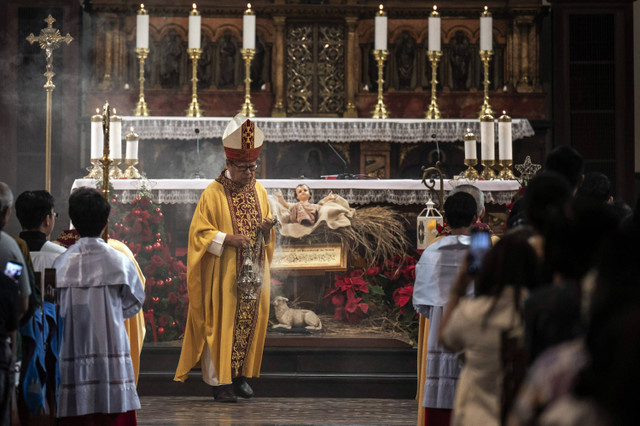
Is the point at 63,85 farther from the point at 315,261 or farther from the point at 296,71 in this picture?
the point at 315,261

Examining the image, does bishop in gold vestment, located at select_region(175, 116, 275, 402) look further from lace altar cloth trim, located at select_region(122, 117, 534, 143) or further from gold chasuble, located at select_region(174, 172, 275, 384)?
lace altar cloth trim, located at select_region(122, 117, 534, 143)

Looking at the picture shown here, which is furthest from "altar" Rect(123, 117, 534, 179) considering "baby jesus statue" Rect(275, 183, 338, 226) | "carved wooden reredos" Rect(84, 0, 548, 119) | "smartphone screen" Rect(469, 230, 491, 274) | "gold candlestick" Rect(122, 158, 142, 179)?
"smartphone screen" Rect(469, 230, 491, 274)

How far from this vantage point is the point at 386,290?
7.54 metres

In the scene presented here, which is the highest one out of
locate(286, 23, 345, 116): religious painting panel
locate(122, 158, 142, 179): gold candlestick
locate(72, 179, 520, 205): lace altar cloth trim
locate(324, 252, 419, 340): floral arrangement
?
locate(286, 23, 345, 116): religious painting panel

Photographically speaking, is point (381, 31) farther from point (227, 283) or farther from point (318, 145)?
point (227, 283)

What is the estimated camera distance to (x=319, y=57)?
10.3 meters

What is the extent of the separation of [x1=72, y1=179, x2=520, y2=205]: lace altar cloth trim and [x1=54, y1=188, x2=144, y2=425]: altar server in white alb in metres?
3.29

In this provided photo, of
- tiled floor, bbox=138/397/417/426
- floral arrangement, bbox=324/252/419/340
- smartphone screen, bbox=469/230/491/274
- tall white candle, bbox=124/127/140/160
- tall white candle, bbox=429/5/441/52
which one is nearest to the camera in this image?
smartphone screen, bbox=469/230/491/274

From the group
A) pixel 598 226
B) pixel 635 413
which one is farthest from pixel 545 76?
pixel 635 413

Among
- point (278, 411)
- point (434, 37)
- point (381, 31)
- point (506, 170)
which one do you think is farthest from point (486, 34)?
point (278, 411)

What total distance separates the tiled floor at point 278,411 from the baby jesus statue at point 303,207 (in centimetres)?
144

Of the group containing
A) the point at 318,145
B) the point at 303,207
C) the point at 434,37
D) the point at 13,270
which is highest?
the point at 434,37

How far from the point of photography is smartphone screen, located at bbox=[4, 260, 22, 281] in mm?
3381

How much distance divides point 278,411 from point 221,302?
0.82 meters
